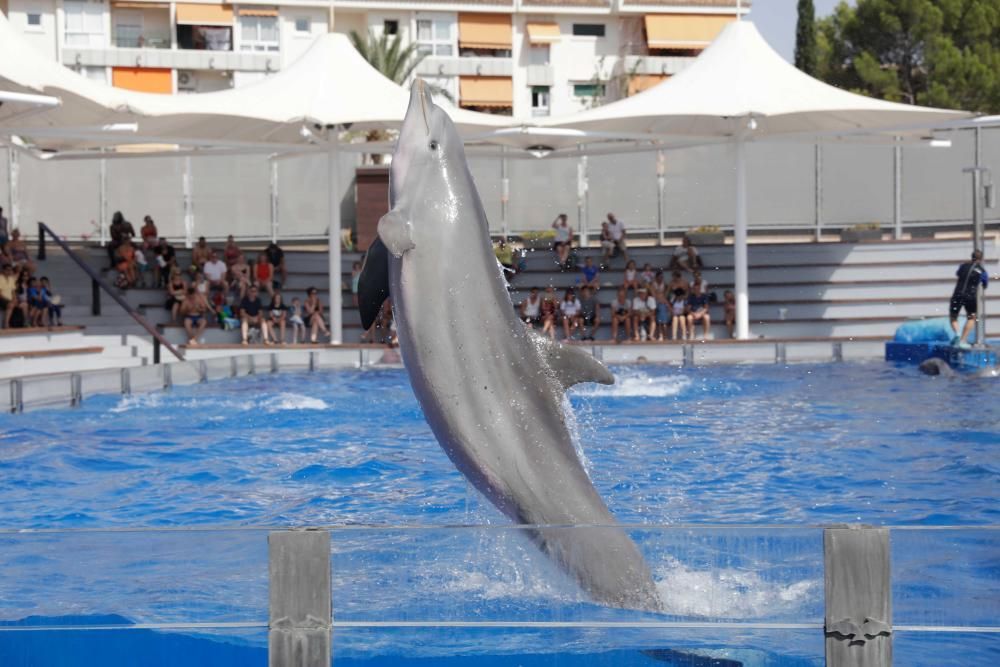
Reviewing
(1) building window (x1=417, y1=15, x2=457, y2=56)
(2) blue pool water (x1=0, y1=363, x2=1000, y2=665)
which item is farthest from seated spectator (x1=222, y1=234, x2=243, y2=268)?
(1) building window (x1=417, y1=15, x2=457, y2=56)

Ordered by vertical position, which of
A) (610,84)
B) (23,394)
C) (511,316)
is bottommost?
(23,394)

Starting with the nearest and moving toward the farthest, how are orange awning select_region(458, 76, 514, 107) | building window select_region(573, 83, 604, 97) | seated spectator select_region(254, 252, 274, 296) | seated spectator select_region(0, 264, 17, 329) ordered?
seated spectator select_region(0, 264, 17, 329) → seated spectator select_region(254, 252, 274, 296) → orange awning select_region(458, 76, 514, 107) → building window select_region(573, 83, 604, 97)

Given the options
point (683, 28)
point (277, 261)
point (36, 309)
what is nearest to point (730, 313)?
point (277, 261)

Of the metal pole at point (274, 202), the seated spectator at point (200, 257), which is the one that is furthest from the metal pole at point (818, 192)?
the seated spectator at point (200, 257)

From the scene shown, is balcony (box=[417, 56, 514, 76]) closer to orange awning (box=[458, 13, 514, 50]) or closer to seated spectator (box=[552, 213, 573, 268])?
orange awning (box=[458, 13, 514, 50])

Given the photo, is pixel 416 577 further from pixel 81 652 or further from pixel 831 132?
pixel 831 132

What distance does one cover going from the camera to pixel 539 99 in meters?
56.2

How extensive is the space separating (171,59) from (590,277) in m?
34.9

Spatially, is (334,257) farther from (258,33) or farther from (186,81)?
(258,33)

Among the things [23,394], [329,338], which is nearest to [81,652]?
[23,394]

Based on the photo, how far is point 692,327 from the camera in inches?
774

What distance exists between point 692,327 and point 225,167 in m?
9.78

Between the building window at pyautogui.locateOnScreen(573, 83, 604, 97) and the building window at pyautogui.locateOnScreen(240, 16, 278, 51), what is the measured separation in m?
12.9

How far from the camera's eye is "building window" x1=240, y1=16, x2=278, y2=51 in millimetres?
53219
